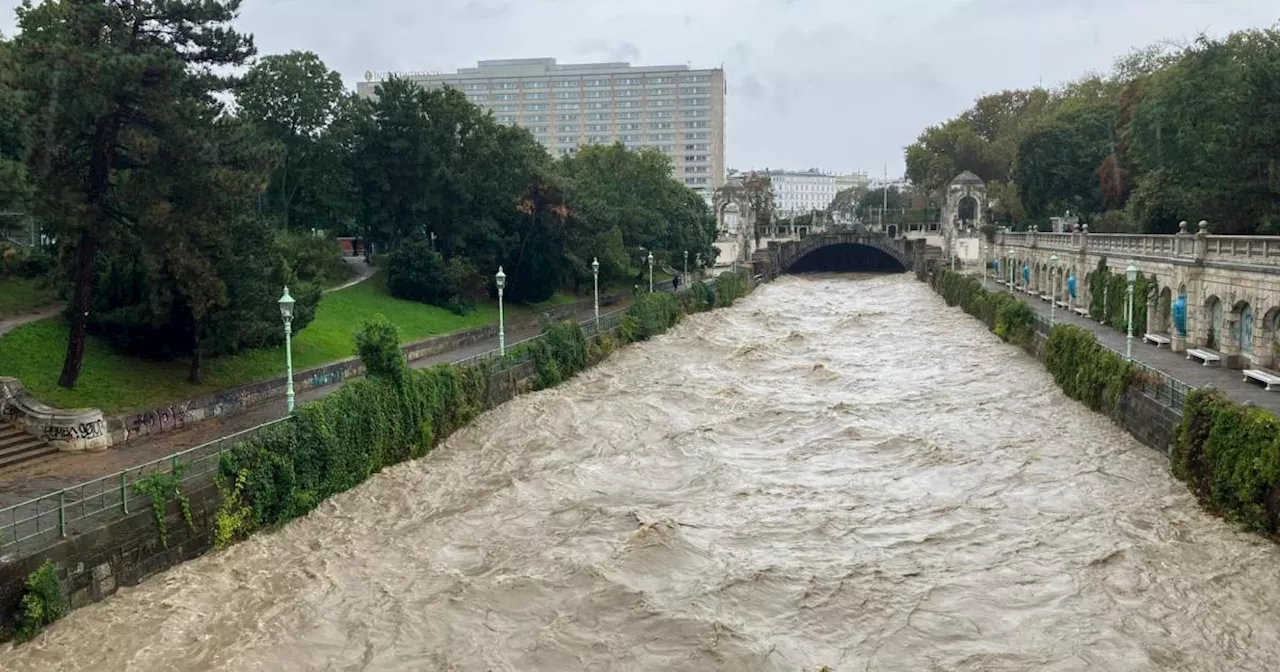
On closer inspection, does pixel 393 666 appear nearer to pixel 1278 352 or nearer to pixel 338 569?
pixel 338 569

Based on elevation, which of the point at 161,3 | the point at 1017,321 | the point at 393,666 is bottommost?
the point at 393,666

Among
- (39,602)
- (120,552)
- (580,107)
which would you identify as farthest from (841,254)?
(39,602)

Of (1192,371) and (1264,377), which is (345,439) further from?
(1192,371)

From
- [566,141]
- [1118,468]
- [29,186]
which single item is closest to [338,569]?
[29,186]

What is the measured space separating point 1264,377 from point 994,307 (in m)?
23.5

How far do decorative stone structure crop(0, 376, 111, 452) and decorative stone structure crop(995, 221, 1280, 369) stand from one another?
101 feet

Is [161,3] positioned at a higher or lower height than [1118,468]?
higher

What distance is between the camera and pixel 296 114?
158ft

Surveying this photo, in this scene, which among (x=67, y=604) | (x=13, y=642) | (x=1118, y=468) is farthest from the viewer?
(x=1118, y=468)

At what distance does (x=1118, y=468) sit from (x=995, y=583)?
28.1 feet

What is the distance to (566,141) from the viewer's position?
18088 cm

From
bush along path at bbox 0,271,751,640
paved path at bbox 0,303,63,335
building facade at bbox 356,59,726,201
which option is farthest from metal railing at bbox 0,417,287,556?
building facade at bbox 356,59,726,201

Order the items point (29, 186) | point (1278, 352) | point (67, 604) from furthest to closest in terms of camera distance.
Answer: point (1278, 352)
point (29, 186)
point (67, 604)

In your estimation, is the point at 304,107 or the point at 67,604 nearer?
the point at 67,604
